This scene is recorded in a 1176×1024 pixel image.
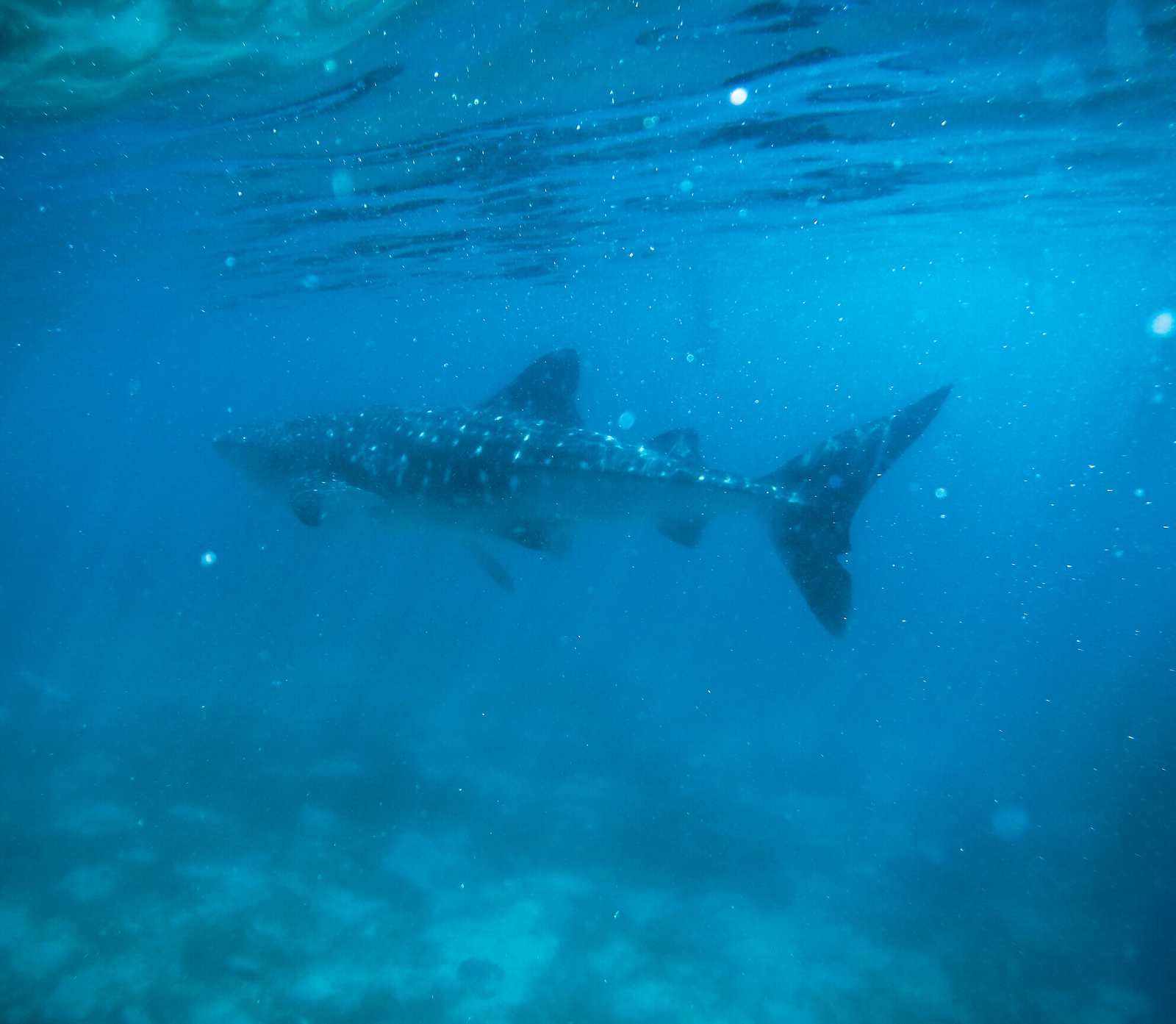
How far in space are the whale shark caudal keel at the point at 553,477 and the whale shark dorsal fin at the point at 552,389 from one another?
0.02m

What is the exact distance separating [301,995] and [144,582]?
3203 centimetres

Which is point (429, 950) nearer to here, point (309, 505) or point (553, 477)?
point (309, 505)

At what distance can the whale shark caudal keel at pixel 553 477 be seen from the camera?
24.0 feet

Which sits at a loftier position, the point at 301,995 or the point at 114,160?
the point at 114,160

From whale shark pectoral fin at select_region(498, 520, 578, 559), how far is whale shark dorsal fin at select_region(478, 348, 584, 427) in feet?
4.54

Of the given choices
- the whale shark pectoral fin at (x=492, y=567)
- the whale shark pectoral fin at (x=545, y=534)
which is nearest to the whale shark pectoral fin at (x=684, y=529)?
the whale shark pectoral fin at (x=545, y=534)

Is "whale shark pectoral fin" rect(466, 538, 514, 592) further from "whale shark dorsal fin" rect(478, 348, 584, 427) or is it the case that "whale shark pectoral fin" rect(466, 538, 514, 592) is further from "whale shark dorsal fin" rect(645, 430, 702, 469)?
"whale shark dorsal fin" rect(645, 430, 702, 469)

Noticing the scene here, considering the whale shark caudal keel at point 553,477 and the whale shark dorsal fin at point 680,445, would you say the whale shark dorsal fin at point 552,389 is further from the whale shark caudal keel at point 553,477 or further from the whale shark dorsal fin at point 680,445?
the whale shark dorsal fin at point 680,445

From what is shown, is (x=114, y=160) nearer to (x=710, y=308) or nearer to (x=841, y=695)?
(x=841, y=695)

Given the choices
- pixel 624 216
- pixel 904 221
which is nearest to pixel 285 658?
pixel 624 216

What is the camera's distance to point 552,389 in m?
9.07

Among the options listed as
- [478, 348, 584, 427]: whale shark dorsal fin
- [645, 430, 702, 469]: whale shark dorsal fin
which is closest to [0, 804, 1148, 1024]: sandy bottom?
[645, 430, 702, 469]: whale shark dorsal fin

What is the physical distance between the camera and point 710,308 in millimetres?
53625

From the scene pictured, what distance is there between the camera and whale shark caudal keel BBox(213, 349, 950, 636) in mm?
7324
